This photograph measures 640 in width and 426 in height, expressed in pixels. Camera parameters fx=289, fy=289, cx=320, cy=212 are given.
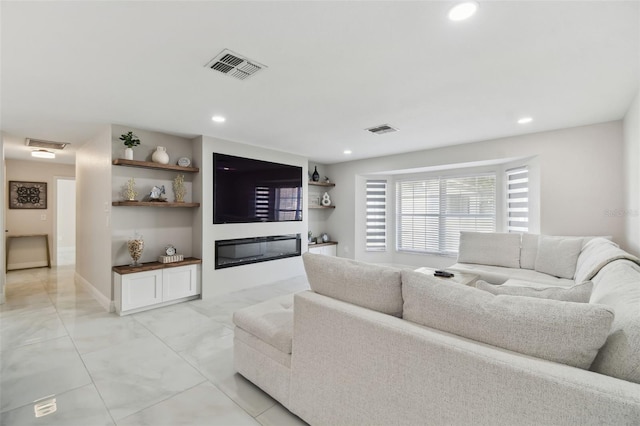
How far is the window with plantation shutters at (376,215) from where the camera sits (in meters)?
6.40

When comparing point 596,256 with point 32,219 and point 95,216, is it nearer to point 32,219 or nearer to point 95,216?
point 95,216

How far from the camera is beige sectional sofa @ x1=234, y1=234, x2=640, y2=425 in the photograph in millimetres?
971

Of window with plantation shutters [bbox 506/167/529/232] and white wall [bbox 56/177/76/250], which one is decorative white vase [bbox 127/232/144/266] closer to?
window with plantation shutters [bbox 506/167/529/232]

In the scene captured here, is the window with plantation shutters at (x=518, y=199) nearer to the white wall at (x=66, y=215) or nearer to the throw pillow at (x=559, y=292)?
the throw pillow at (x=559, y=292)

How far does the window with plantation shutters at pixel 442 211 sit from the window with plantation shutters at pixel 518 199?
271 millimetres

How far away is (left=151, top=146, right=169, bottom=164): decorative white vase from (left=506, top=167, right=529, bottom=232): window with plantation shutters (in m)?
5.29

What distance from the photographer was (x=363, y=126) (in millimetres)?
3758

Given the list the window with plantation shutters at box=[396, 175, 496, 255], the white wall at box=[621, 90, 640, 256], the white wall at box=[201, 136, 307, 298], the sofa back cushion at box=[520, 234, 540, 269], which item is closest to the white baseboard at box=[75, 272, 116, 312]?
the white wall at box=[201, 136, 307, 298]

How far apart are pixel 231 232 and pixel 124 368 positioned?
2408 millimetres

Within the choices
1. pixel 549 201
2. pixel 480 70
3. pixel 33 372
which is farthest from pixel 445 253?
pixel 33 372

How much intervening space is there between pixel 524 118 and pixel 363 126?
1.89m

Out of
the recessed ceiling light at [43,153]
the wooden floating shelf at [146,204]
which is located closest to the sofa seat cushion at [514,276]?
the wooden floating shelf at [146,204]

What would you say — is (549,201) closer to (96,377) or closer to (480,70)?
(480,70)

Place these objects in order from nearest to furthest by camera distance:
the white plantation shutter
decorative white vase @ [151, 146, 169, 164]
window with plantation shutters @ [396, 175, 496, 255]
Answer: decorative white vase @ [151, 146, 169, 164] < the white plantation shutter < window with plantation shutters @ [396, 175, 496, 255]
